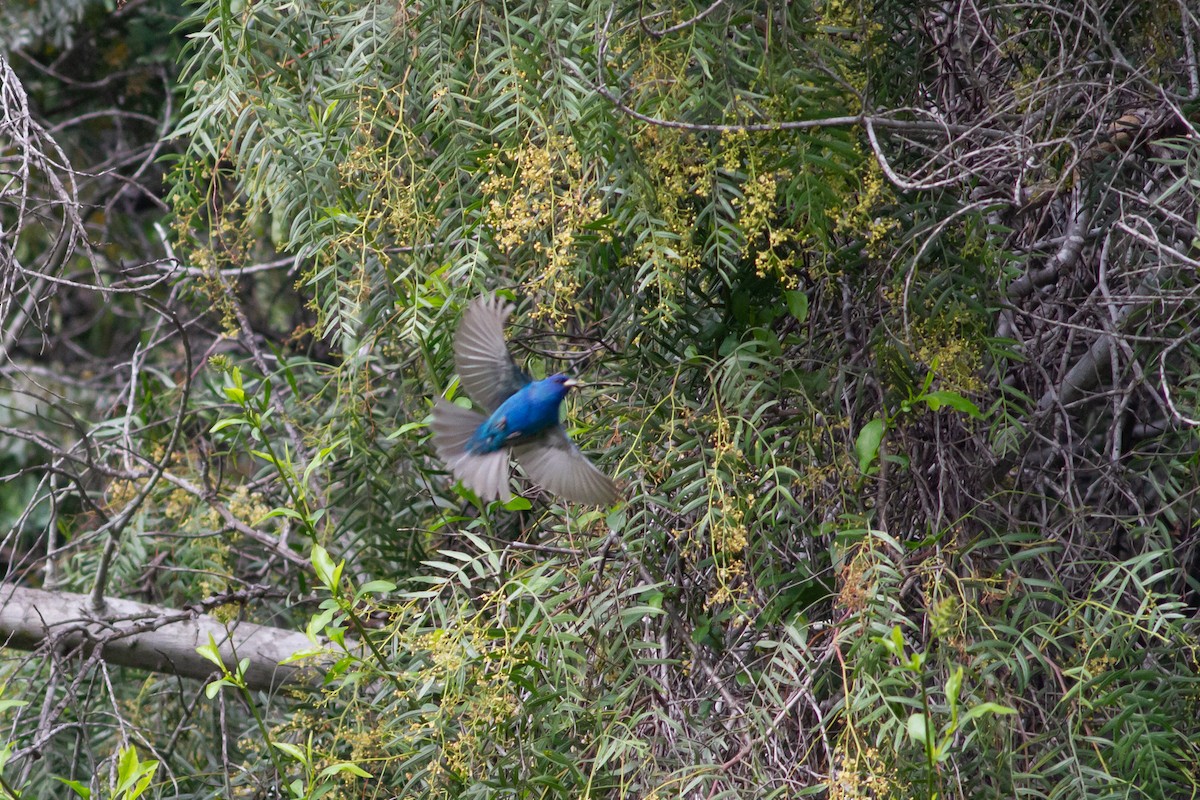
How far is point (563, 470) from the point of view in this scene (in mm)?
2689

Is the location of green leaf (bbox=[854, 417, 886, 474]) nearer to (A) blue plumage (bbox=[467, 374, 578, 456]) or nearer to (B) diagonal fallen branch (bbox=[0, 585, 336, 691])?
(A) blue plumage (bbox=[467, 374, 578, 456])

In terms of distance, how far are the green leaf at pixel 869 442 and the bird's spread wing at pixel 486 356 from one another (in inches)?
28.2

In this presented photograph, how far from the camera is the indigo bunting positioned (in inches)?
107

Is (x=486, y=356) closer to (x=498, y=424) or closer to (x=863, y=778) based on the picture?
(x=498, y=424)

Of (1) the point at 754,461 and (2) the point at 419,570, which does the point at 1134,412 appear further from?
(2) the point at 419,570

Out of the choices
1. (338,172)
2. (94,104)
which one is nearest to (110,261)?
(94,104)

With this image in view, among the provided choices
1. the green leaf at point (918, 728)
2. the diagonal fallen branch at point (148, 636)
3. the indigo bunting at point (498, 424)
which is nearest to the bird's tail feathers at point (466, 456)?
the indigo bunting at point (498, 424)

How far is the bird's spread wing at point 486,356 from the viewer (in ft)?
8.58

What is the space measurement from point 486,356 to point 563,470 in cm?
30

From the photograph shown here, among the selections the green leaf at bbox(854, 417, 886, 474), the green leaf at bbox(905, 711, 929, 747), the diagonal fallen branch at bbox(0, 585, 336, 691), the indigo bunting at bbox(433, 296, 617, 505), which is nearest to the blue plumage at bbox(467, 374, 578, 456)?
the indigo bunting at bbox(433, 296, 617, 505)

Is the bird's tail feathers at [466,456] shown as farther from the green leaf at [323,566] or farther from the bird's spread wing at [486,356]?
the green leaf at [323,566]

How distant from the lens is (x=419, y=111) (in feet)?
9.31

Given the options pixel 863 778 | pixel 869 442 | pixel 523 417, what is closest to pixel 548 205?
pixel 523 417

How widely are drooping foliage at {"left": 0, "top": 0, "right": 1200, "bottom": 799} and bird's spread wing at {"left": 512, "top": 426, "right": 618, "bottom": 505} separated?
0.17 feet
